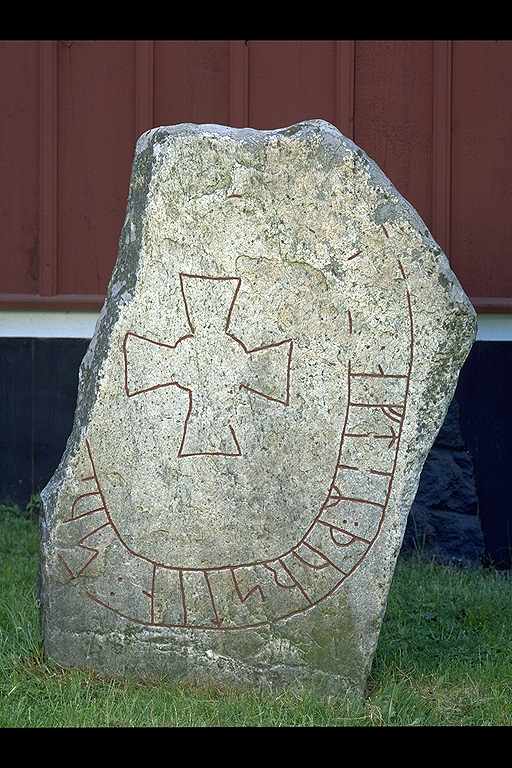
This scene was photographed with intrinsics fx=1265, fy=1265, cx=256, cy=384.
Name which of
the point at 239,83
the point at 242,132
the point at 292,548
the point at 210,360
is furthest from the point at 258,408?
the point at 239,83

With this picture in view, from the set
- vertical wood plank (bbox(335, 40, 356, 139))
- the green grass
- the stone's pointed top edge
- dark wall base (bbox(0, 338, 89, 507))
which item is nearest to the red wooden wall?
vertical wood plank (bbox(335, 40, 356, 139))

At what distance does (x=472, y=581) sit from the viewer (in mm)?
5258

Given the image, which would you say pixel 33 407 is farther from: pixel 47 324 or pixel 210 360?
pixel 210 360

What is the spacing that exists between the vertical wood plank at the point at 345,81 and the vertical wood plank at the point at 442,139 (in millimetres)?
374

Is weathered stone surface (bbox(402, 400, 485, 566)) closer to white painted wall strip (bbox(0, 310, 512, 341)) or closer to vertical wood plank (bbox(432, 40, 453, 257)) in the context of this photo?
vertical wood plank (bbox(432, 40, 453, 257))

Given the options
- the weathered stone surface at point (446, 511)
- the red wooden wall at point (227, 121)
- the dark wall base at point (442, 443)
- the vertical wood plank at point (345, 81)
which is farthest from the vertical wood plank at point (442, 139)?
the weathered stone surface at point (446, 511)

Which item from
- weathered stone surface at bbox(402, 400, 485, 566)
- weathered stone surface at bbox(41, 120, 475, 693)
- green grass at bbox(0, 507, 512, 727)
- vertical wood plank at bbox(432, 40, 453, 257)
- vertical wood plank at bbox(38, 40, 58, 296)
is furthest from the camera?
vertical wood plank at bbox(38, 40, 58, 296)

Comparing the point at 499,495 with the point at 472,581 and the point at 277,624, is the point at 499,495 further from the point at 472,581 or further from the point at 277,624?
the point at 277,624

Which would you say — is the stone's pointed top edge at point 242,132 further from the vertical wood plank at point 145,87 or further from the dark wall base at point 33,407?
the dark wall base at point 33,407

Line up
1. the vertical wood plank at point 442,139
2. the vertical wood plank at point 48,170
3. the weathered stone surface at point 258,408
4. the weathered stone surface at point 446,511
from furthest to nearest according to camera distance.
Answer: the vertical wood plank at point 48,170, the vertical wood plank at point 442,139, the weathered stone surface at point 446,511, the weathered stone surface at point 258,408

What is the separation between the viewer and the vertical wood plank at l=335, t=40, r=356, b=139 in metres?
5.75

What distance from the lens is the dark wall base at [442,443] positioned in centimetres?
561

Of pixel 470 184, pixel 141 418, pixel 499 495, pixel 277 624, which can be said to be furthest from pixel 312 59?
pixel 277 624

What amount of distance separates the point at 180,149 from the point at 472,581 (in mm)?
2414
